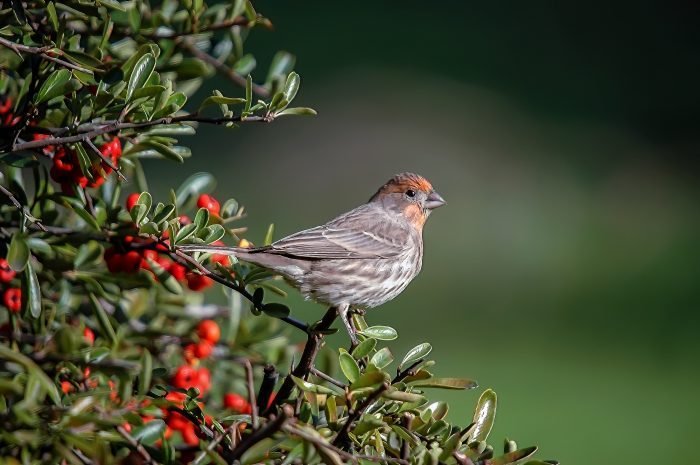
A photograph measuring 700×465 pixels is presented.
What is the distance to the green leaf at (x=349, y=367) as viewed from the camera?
201cm

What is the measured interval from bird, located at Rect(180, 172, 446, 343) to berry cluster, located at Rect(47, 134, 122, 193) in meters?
0.61

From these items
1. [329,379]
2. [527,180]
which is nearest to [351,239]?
[329,379]

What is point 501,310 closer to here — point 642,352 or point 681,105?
point 642,352

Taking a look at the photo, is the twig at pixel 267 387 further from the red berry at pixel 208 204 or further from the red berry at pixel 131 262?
the red berry at pixel 208 204

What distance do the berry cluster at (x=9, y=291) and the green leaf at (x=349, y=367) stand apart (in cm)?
79

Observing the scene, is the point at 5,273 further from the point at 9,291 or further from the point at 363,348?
the point at 363,348

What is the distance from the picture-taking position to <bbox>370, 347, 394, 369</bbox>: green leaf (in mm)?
2156

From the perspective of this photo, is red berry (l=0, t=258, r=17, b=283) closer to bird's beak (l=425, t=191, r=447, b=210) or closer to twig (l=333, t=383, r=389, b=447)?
twig (l=333, t=383, r=389, b=447)

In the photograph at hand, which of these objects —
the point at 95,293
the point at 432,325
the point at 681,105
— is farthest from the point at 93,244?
the point at 681,105

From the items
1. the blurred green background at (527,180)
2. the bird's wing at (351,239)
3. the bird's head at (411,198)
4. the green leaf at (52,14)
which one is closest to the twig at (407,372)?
the green leaf at (52,14)

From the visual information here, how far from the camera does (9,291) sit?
2.39 meters

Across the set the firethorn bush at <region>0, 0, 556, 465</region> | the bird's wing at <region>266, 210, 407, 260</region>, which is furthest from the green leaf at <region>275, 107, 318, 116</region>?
the bird's wing at <region>266, 210, 407, 260</region>

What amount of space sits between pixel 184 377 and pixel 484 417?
2.94 ft

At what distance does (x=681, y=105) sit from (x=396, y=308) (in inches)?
209
